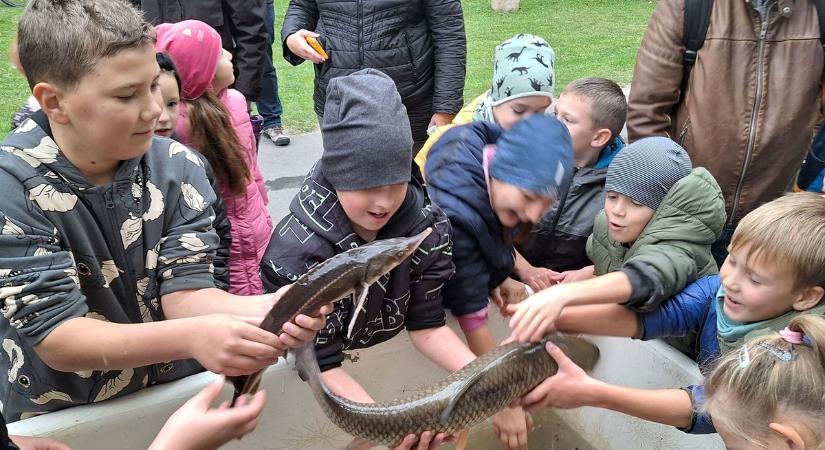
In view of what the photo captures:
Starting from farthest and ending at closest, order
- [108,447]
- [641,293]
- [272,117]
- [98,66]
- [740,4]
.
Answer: [272,117] < [740,4] < [641,293] < [108,447] < [98,66]

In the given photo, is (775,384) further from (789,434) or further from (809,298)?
(809,298)

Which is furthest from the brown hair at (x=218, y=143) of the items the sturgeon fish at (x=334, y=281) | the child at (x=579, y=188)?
the child at (x=579, y=188)

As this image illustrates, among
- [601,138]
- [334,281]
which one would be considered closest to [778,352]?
[334,281]

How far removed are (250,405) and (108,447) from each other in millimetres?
627

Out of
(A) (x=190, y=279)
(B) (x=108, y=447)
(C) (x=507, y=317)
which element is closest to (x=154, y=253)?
(A) (x=190, y=279)

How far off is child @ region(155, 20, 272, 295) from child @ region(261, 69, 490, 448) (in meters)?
0.78

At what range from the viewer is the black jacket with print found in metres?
2.17

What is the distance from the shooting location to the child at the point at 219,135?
114 inches

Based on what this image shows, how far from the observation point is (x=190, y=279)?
2021mm

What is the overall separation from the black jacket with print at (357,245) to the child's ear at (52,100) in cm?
71

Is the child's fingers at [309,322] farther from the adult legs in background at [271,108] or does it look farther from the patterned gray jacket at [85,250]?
the adult legs in background at [271,108]

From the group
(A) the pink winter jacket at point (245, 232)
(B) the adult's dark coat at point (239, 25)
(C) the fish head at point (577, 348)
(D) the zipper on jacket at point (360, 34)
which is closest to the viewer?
(C) the fish head at point (577, 348)

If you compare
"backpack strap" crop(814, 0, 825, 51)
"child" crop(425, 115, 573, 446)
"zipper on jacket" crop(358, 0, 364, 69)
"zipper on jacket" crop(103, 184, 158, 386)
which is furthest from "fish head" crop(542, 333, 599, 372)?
"zipper on jacket" crop(358, 0, 364, 69)

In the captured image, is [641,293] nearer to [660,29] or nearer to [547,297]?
[547,297]
